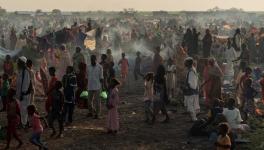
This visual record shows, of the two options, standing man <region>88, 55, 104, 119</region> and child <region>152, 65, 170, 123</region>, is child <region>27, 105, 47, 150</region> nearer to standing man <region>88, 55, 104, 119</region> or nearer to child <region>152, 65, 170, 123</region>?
standing man <region>88, 55, 104, 119</region>

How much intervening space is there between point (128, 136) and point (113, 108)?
2.55 ft

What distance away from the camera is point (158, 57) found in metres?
19.3

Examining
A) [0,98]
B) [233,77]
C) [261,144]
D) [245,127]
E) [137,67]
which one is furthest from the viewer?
[137,67]

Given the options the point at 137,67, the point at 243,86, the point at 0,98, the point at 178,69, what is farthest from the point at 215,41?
the point at 0,98

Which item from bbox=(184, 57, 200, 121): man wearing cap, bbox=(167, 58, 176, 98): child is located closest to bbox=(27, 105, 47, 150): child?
bbox=(184, 57, 200, 121): man wearing cap

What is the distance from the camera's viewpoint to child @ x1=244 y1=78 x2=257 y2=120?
15688 mm

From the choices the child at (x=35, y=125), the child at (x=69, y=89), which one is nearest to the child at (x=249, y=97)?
the child at (x=69, y=89)

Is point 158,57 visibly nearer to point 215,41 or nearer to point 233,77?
point 233,77

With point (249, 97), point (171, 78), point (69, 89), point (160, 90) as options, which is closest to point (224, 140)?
point (160, 90)

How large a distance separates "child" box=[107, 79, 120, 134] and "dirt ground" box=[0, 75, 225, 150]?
21cm

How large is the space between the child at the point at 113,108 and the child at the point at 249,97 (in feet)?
13.5

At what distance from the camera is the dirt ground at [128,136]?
12492 millimetres

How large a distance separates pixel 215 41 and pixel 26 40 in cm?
1042

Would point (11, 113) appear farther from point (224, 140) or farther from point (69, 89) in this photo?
point (224, 140)
